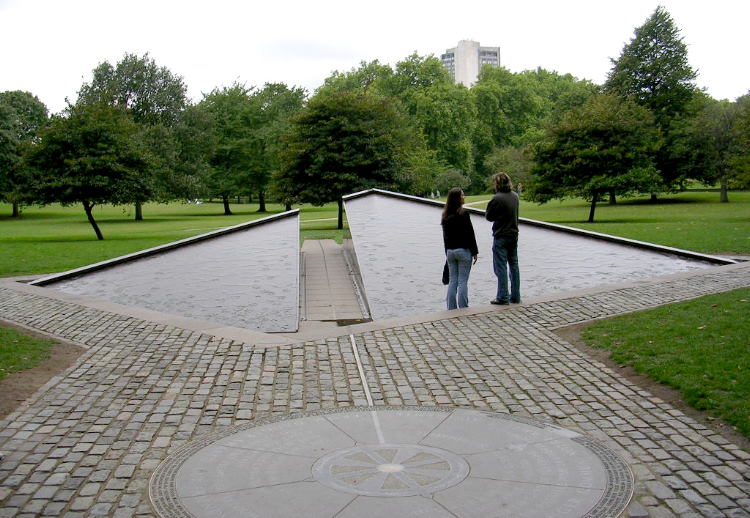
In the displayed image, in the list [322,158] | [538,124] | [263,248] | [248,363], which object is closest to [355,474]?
[248,363]

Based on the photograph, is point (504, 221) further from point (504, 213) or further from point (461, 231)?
point (461, 231)

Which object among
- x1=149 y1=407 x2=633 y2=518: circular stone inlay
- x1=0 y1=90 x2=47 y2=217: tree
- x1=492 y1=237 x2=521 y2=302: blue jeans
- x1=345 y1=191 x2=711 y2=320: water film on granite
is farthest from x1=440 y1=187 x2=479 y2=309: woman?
x1=0 y1=90 x2=47 y2=217: tree

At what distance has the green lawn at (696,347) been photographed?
615cm

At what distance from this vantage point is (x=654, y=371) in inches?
277

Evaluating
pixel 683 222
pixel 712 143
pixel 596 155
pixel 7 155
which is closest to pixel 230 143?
pixel 7 155

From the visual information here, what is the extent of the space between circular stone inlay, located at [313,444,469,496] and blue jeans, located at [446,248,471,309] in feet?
16.9

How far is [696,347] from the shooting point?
304 inches

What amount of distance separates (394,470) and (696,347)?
4678mm

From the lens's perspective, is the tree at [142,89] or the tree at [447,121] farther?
the tree at [447,121]

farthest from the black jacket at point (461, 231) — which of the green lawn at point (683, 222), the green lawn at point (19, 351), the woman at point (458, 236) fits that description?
the green lawn at point (683, 222)

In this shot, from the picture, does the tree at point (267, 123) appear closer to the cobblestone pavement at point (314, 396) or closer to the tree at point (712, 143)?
the tree at point (712, 143)

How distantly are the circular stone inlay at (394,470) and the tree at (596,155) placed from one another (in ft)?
89.6

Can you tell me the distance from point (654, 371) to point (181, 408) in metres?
4.78

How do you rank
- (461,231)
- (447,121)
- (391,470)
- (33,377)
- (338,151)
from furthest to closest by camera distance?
(447,121) < (338,151) < (461,231) < (33,377) < (391,470)
